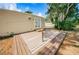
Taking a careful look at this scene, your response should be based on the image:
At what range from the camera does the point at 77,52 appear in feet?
6.48

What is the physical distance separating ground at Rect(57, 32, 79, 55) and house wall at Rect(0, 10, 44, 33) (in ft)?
1.66

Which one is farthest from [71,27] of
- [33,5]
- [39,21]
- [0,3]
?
[0,3]

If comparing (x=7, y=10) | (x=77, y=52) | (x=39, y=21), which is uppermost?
(x=7, y=10)

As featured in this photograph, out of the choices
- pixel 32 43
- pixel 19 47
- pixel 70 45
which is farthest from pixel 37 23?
pixel 70 45

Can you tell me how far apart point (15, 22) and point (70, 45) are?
0.90 meters

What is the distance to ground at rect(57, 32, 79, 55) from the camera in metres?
1.98

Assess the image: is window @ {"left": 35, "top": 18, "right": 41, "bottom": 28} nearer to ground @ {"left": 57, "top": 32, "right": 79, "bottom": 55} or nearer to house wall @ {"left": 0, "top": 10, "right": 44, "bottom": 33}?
house wall @ {"left": 0, "top": 10, "right": 44, "bottom": 33}

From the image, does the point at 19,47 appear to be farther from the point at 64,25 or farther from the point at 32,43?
the point at 64,25

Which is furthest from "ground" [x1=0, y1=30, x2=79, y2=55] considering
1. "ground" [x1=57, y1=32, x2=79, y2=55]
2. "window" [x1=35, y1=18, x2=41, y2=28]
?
"window" [x1=35, y1=18, x2=41, y2=28]

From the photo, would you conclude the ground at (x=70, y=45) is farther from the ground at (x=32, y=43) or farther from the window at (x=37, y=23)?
the window at (x=37, y=23)

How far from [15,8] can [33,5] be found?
10.8 inches

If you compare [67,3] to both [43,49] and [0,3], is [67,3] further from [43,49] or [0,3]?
[0,3]

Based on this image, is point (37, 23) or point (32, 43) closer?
point (32, 43)

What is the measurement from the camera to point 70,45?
6.61ft
